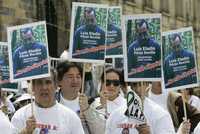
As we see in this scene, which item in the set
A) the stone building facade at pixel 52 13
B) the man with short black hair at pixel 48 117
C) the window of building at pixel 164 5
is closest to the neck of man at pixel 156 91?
the man with short black hair at pixel 48 117

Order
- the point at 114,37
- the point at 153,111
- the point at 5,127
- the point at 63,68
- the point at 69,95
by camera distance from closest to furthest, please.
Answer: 1. the point at 5,127
2. the point at 153,111
3. the point at 63,68
4. the point at 69,95
5. the point at 114,37

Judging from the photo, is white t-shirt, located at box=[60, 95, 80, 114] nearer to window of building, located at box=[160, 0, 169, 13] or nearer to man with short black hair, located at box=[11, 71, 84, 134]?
man with short black hair, located at box=[11, 71, 84, 134]

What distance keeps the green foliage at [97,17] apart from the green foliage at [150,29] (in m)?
0.80

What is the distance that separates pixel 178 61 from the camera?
7.23 meters

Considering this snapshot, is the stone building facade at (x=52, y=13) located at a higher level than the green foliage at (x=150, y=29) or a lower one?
higher

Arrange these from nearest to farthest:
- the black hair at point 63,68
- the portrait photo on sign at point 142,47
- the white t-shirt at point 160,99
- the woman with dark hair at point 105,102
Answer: the portrait photo on sign at point 142,47 < the black hair at point 63,68 < the woman with dark hair at point 105,102 < the white t-shirt at point 160,99

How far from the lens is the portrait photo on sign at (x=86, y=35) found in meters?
7.45

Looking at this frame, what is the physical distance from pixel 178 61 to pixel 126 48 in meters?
0.74

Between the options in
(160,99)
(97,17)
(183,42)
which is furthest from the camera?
(160,99)

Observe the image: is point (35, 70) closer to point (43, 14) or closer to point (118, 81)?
point (118, 81)

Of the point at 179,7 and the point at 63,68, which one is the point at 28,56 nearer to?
the point at 63,68

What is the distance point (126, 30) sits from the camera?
6758 millimetres

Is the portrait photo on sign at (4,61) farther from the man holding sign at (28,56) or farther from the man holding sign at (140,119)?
the man holding sign at (140,119)

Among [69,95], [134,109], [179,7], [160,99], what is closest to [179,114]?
[160,99]
